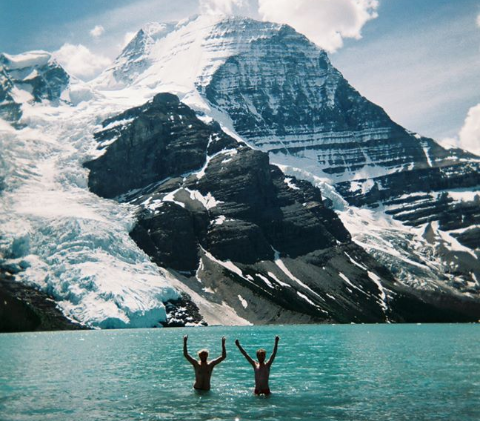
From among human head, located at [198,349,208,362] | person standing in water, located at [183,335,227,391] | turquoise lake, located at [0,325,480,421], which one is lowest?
turquoise lake, located at [0,325,480,421]

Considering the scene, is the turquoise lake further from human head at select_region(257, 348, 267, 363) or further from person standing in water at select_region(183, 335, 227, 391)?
human head at select_region(257, 348, 267, 363)

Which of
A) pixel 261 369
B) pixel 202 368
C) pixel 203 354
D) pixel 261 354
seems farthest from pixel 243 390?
pixel 261 354

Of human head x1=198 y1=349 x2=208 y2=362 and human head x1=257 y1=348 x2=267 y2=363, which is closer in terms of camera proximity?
human head x1=257 y1=348 x2=267 y2=363

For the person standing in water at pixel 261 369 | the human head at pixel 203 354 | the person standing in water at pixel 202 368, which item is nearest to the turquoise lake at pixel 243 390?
the person standing in water at pixel 261 369

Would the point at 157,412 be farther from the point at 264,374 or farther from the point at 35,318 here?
the point at 35,318

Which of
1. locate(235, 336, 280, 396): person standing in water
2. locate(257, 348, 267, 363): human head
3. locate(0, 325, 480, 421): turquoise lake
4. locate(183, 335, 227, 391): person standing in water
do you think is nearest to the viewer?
locate(257, 348, 267, 363): human head

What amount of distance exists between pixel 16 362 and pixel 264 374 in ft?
138

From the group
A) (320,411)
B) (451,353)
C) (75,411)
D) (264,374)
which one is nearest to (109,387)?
(75,411)

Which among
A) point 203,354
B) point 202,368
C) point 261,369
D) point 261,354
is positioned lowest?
point 202,368

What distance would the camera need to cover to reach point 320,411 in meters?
35.7

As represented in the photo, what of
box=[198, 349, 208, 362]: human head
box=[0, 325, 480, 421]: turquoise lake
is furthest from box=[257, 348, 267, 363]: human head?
box=[198, 349, 208, 362]: human head

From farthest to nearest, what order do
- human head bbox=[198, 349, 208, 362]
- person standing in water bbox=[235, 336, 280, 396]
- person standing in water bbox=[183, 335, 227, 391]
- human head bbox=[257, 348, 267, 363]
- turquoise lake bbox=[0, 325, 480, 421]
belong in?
1. person standing in water bbox=[183, 335, 227, 391]
2. human head bbox=[198, 349, 208, 362]
3. turquoise lake bbox=[0, 325, 480, 421]
4. person standing in water bbox=[235, 336, 280, 396]
5. human head bbox=[257, 348, 267, 363]

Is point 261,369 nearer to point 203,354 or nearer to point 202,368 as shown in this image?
point 203,354

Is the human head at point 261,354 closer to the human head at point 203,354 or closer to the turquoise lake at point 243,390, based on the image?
the turquoise lake at point 243,390
